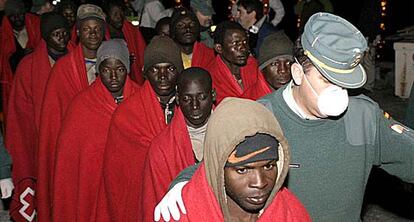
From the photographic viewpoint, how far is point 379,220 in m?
6.47

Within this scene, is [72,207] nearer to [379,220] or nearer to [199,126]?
[199,126]

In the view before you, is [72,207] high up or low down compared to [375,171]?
up

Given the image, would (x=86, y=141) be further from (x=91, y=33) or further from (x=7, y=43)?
(x=7, y=43)

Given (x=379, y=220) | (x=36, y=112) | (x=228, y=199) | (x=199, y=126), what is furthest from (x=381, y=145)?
(x=36, y=112)

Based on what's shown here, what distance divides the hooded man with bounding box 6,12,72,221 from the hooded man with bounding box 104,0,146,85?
3.74ft

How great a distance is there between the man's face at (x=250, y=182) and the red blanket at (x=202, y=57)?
403 centimetres

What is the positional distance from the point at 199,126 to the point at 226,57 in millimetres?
1735

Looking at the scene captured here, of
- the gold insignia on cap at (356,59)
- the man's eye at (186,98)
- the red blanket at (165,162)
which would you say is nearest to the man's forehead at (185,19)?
the man's eye at (186,98)

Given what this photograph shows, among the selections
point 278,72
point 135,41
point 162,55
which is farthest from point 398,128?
point 135,41

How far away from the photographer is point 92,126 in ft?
17.5

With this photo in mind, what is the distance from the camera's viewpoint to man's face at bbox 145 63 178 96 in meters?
4.90

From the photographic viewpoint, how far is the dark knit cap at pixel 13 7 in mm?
9148

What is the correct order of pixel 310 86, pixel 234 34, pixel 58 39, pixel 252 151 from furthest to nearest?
1. pixel 58 39
2. pixel 234 34
3. pixel 310 86
4. pixel 252 151

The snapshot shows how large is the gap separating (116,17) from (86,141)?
3140mm
